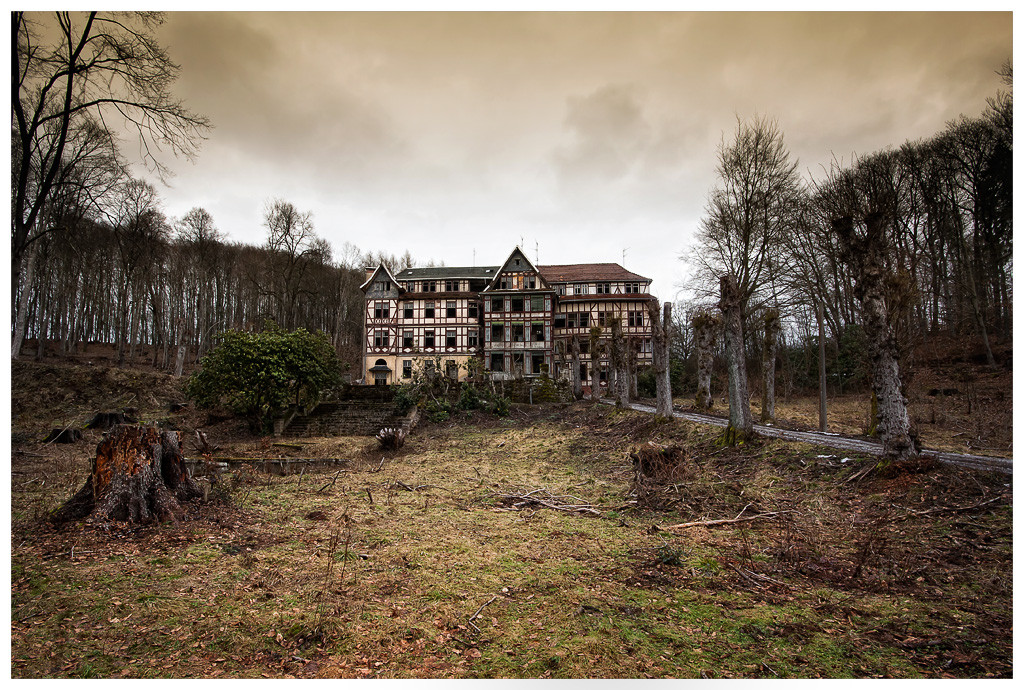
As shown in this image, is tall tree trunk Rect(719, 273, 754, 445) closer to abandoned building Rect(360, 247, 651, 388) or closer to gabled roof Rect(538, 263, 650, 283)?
abandoned building Rect(360, 247, 651, 388)

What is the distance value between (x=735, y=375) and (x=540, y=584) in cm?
979

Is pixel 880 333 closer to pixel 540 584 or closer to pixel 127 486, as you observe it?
pixel 540 584

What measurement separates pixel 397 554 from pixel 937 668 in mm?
5259

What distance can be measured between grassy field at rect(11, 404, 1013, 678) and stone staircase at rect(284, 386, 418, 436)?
13.1m

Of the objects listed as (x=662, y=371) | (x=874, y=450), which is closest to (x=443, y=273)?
(x=662, y=371)

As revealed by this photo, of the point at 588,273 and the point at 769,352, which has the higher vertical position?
the point at 588,273

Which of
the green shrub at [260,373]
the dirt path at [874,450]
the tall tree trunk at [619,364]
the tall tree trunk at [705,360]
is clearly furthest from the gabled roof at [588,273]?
the dirt path at [874,450]

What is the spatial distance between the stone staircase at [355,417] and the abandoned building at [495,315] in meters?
12.2

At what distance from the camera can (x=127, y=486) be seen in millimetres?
6500

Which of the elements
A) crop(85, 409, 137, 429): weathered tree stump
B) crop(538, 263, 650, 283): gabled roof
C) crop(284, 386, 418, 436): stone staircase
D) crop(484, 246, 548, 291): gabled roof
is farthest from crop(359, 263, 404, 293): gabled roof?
crop(85, 409, 137, 429): weathered tree stump

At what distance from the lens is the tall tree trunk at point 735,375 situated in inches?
483

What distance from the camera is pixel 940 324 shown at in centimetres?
2573

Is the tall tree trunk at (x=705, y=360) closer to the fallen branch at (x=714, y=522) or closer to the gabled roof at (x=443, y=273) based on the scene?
the fallen branch at (x=714, y=522)

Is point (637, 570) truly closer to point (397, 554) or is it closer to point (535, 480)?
point (397, 554)
